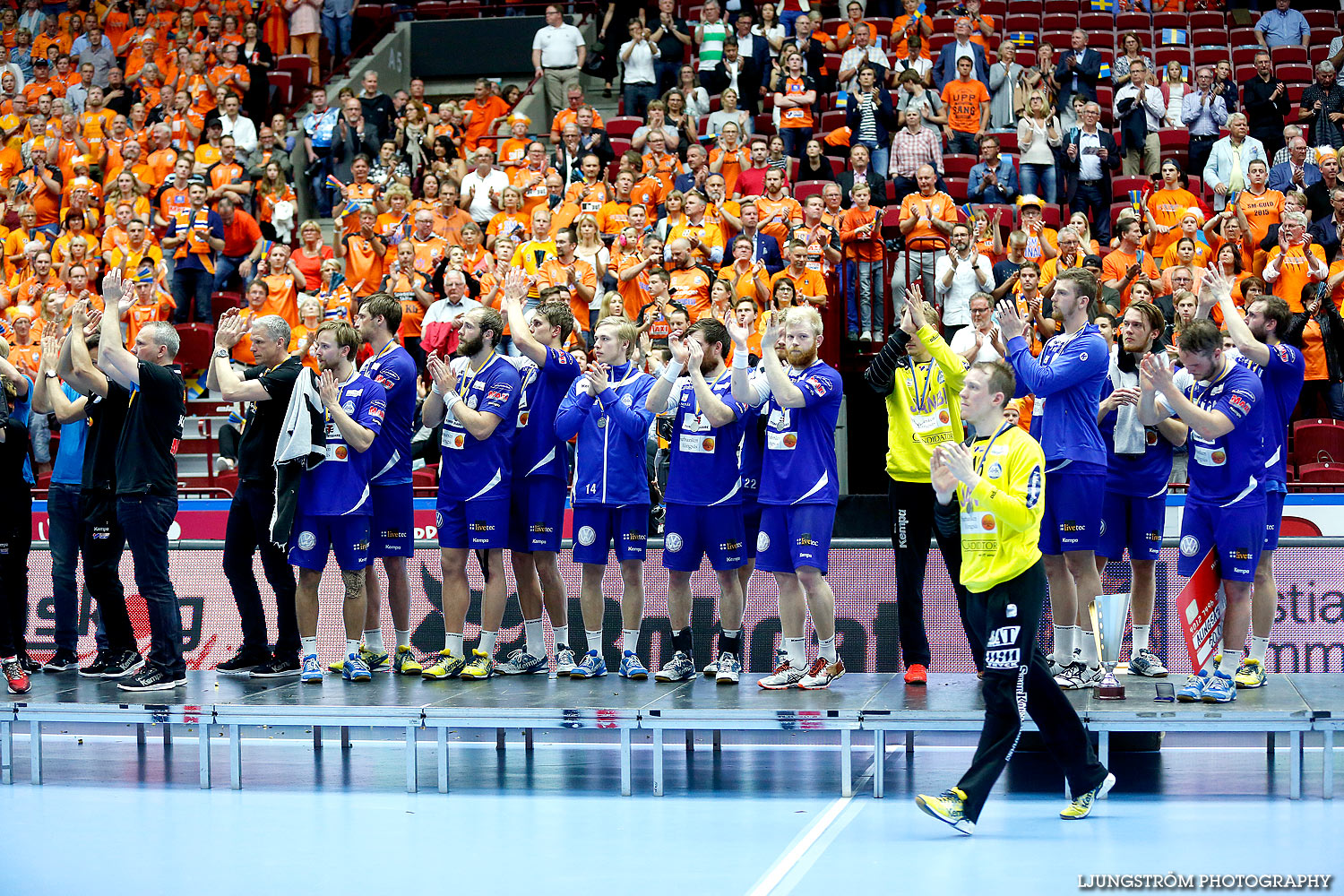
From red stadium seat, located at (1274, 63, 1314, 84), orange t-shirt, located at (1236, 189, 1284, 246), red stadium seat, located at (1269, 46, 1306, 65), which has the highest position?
red stadium seat, located at (1269, 46, 1306, 65)

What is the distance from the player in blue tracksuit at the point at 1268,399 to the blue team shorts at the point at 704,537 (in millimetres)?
2623

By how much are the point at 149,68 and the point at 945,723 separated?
1601cm

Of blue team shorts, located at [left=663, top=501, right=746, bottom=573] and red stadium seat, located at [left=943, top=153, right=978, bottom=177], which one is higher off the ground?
A: red stadium seat, located at [left=943, top=153, right=978, bottom=177]

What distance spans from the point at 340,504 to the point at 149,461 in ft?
3.39

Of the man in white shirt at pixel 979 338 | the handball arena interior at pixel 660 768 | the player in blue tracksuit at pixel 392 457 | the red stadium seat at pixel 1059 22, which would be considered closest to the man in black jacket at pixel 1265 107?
the red stadium seat at pixel 1059 22

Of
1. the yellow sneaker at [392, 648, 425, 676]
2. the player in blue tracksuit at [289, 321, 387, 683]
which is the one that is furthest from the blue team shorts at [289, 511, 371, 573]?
the yellow sneaker at [392, 648, 425, 676]

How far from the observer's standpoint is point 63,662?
8.96 meters

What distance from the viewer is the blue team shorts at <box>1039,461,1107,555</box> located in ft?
23.4

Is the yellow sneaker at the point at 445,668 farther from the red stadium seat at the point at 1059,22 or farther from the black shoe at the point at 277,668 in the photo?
the red stadium seat at the point at 1059,22

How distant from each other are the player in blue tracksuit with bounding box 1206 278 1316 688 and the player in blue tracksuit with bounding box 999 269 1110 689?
68cm

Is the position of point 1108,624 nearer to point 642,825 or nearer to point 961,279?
point 642,825

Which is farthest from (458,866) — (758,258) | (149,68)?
(149,68)

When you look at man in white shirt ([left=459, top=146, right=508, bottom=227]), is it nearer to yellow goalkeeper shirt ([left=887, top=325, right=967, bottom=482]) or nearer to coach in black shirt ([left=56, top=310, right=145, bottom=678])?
coach in black shirt ([left=56, top=310, right=145, bottom=678])

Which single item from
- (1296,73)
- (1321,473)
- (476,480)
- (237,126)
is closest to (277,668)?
(476,480)
